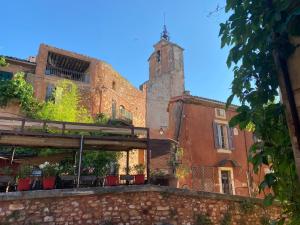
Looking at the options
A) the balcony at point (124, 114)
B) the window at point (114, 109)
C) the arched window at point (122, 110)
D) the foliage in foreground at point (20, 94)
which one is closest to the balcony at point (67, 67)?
the window at point (114, 109)

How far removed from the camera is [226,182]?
52.2 ft

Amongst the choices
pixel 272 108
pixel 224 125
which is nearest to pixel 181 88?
pixel 224 125

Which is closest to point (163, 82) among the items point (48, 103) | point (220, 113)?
point (220, 113)

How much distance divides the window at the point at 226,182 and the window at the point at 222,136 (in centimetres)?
145

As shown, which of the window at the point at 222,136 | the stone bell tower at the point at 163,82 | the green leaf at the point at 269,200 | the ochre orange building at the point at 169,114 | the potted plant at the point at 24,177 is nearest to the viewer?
the green leaf at the point at 269,200

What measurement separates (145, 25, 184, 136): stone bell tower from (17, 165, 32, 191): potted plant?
56.3 feet

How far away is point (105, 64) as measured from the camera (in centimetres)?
2225

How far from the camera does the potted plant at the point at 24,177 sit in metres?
8.48

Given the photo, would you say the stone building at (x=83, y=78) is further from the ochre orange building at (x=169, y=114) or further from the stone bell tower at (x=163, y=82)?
the stone bell tower at (x=163, y=82)

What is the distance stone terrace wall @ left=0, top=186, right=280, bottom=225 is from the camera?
7594 mm

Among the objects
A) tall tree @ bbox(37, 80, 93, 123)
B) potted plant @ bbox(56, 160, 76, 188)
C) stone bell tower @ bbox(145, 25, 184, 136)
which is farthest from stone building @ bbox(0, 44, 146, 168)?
potted plant @ bbox(56, 160, 76, 188)

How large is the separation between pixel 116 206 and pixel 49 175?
2.82 m

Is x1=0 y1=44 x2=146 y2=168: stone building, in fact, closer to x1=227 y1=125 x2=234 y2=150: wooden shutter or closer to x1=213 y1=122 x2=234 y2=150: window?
x1=213 y1=122 x2=234 y2=150: window

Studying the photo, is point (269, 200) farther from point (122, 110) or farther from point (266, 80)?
point (122, 110)
